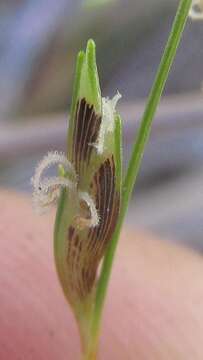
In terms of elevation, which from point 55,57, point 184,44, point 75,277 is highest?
point 55,57

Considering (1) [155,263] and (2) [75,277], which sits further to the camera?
(1) [155,263]

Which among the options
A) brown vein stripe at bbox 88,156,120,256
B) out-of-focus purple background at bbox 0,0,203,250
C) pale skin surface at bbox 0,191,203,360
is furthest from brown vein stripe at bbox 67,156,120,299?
out-of-focus purple background at bbox 0,0,203,250

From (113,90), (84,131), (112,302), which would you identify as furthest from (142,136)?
(113,90)

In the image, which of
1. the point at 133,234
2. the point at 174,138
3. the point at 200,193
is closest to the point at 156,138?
the point at 174,138

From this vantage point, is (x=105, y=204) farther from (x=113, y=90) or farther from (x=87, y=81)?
(x=113, y=90)

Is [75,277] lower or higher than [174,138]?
lower

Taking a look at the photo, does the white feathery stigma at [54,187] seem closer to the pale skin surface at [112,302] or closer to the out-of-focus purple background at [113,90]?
the pale skin surface at [112,302]

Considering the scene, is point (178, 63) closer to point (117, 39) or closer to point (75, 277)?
point (117, 39)
